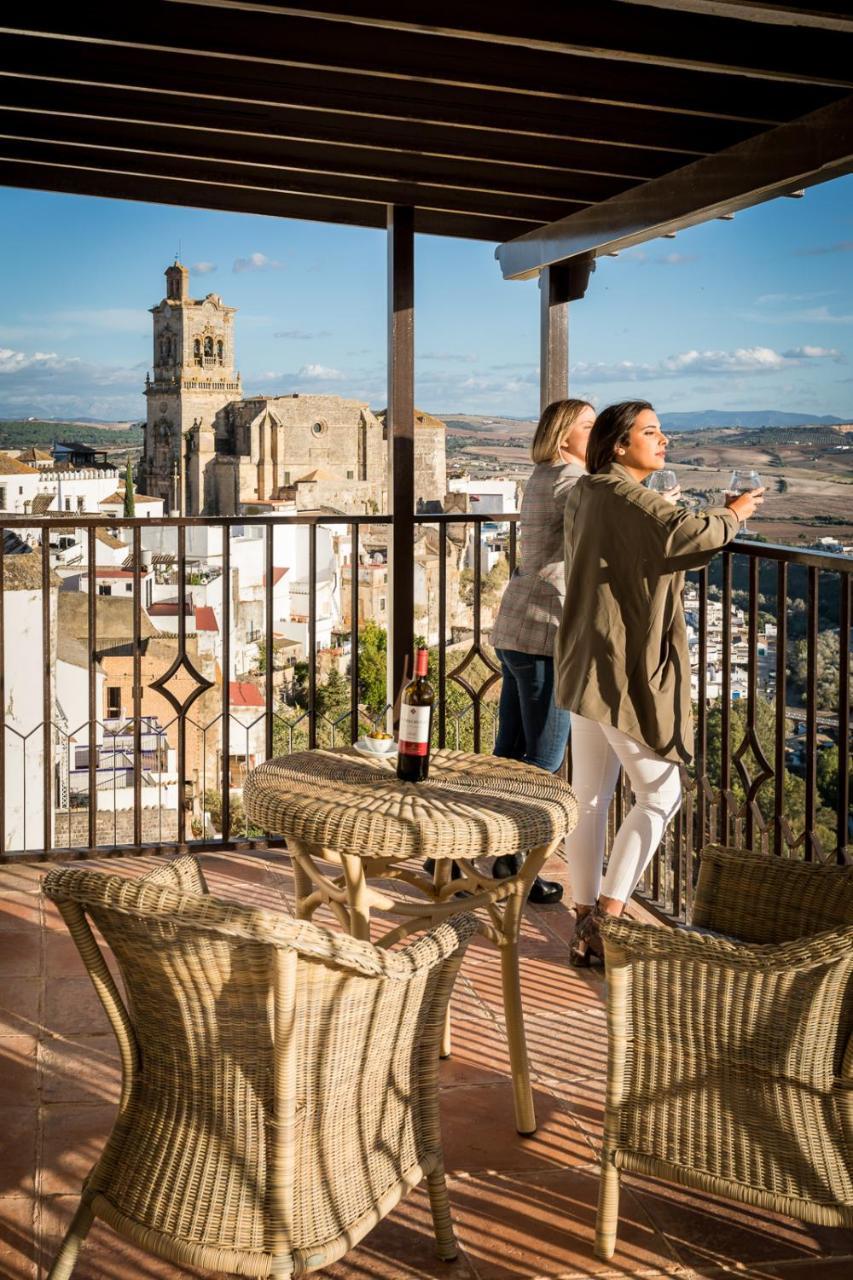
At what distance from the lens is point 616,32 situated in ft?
8.44

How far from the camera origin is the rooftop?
2.09m

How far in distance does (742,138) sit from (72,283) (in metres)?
47.4

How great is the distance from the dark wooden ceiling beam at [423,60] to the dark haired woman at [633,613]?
0.76m

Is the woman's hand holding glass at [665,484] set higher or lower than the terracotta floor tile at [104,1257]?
higher

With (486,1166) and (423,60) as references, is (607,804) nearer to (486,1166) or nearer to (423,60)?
(486,1166)

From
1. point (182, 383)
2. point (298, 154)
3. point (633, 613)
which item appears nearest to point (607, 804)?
point (633, 613)

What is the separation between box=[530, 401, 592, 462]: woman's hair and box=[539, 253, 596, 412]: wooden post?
91 centimetres

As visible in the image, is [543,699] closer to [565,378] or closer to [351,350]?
[565,378]

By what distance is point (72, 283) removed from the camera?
154 ft

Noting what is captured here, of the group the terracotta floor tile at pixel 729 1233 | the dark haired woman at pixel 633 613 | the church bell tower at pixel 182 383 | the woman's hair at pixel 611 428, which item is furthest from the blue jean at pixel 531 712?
the church bell tower at pixel 182 383

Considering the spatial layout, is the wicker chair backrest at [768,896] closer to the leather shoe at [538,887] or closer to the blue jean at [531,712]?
the blue jean at [531,712]

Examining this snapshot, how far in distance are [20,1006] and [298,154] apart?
2.56 meters

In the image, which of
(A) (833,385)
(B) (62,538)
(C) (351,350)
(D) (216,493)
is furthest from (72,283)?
(B) (62,538)

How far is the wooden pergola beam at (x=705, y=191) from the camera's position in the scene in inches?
117
